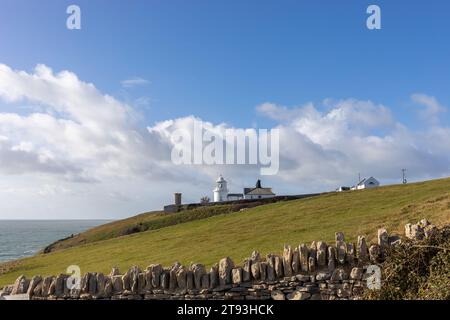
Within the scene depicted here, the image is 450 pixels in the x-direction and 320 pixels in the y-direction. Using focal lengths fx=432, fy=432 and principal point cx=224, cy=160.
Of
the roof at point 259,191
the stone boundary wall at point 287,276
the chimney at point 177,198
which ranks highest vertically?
the roof at point 259,191

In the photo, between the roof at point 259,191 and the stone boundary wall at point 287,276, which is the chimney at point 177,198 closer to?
the roof at point 259,191

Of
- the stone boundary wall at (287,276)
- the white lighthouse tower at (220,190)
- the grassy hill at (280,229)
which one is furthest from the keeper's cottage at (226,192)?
the stone boundary wall at (287,276)

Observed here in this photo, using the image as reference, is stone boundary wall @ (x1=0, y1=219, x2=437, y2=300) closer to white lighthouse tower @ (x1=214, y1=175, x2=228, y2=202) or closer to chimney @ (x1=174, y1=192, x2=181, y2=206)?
chimney @ (x1=174, y1=192, x2=181, y2=206)

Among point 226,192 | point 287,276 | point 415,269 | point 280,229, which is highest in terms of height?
point 226,192

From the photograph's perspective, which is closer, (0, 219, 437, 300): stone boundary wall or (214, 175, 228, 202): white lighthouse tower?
(0, 219, 437, 300): stone boundary wall

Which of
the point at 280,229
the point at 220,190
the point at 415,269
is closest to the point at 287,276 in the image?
the point at 415,269

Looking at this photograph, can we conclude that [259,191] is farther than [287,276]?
Yes

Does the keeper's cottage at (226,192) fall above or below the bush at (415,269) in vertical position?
above

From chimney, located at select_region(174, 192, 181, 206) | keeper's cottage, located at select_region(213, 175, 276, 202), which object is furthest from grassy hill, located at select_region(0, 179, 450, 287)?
keeper's cottage, located at select_region(213, 175, 276, 202)

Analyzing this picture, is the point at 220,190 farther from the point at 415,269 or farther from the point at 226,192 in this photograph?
the point at 415,269

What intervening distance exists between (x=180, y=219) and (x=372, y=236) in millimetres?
38888
